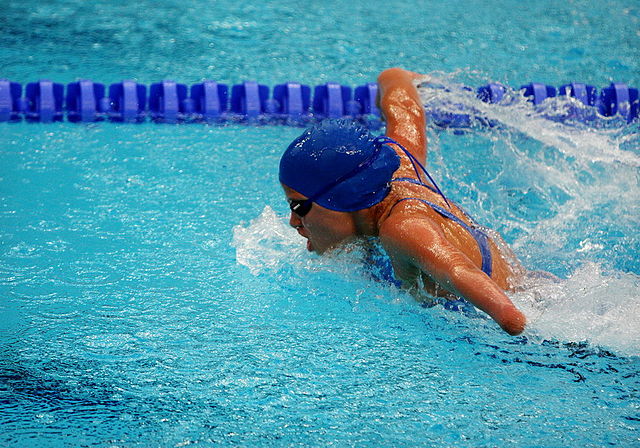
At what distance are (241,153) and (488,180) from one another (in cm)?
138

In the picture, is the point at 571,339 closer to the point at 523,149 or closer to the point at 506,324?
the point at 506,324

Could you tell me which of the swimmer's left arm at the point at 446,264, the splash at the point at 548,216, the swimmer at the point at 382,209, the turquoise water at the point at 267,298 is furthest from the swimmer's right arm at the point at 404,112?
the swimmer's left arm at the point at 446,264

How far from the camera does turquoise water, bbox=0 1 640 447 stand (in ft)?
7.93

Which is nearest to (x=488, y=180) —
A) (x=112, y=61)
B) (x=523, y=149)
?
(x=523, y=149)

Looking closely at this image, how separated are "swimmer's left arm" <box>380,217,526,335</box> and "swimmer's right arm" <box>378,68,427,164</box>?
0.63 metres

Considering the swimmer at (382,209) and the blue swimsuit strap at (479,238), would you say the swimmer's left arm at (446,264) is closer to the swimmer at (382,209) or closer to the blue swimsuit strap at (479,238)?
the swimmer at (382,209)

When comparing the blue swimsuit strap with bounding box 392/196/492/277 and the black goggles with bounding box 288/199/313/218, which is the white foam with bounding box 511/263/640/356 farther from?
the black goggles with bounding box 288/199/313/218

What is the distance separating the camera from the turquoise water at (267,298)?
2416 mm

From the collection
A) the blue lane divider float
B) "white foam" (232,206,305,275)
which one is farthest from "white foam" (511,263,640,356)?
the blue lane divider float

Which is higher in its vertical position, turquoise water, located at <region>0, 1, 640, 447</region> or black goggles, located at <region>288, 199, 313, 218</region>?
black goggles, located at <region>288, 199, 313, 218</region>

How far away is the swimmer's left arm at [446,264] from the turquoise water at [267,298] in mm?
401

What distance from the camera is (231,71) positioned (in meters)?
5.44

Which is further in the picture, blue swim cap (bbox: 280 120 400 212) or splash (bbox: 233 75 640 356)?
splash (bbox: 233 75 640 356)

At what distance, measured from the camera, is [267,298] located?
10.1 feet
